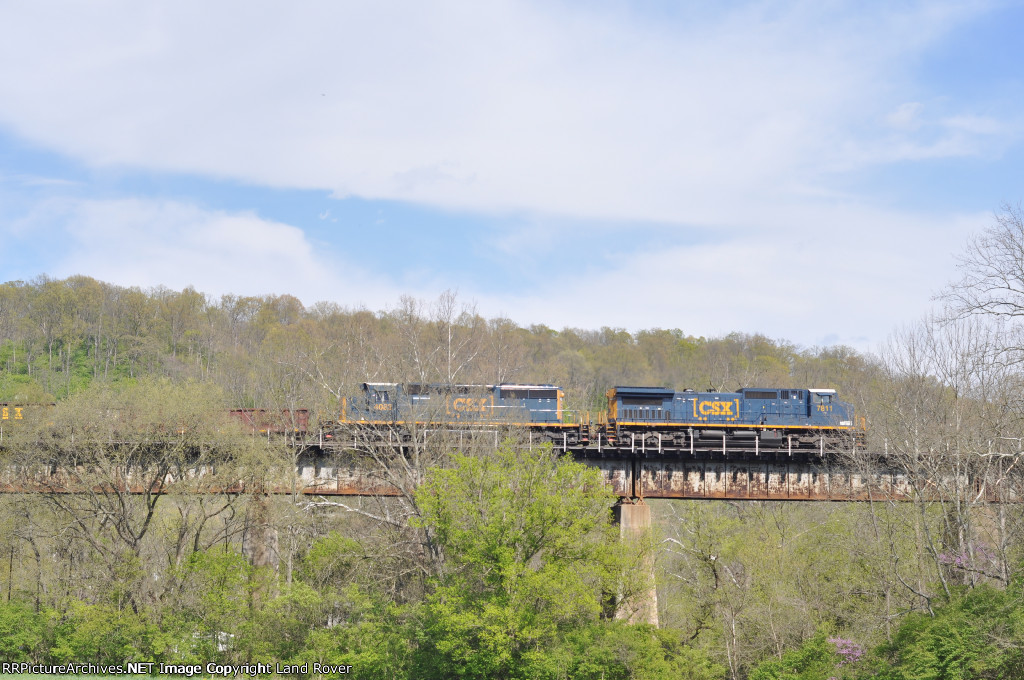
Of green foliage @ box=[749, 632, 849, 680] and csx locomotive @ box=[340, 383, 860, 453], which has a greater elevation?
csx locomotive @ box=[340, 383, 860, 453]

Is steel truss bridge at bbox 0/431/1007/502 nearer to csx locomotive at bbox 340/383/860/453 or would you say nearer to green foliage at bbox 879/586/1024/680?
csx locomotive at bbox 340/383/860/453

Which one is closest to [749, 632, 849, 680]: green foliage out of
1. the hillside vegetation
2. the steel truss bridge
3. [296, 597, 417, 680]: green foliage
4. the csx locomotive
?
the hillside vegetation

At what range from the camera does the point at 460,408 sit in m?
38.8

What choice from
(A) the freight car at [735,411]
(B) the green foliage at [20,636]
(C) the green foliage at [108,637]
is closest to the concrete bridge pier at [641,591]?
(A) the freight car at [735,411]

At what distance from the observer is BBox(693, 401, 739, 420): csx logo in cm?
4878

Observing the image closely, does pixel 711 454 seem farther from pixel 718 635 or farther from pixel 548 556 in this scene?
pixel 548 556

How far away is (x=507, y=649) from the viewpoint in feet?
85.5

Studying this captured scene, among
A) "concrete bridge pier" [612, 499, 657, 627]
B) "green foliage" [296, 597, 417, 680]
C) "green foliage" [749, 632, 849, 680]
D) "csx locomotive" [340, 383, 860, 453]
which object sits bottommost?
"green foliage" [749, 632, 849, 680]

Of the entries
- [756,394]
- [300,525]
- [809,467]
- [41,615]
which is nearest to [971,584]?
[809,467]

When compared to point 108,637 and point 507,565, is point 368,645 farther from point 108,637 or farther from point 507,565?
point 108,637

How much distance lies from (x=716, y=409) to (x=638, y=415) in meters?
5.18

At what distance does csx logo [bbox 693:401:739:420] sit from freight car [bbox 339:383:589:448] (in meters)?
8.97

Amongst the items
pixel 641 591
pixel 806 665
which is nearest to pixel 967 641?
pixel 806 665

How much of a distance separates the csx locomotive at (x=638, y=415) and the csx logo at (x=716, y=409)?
0.20 ft
